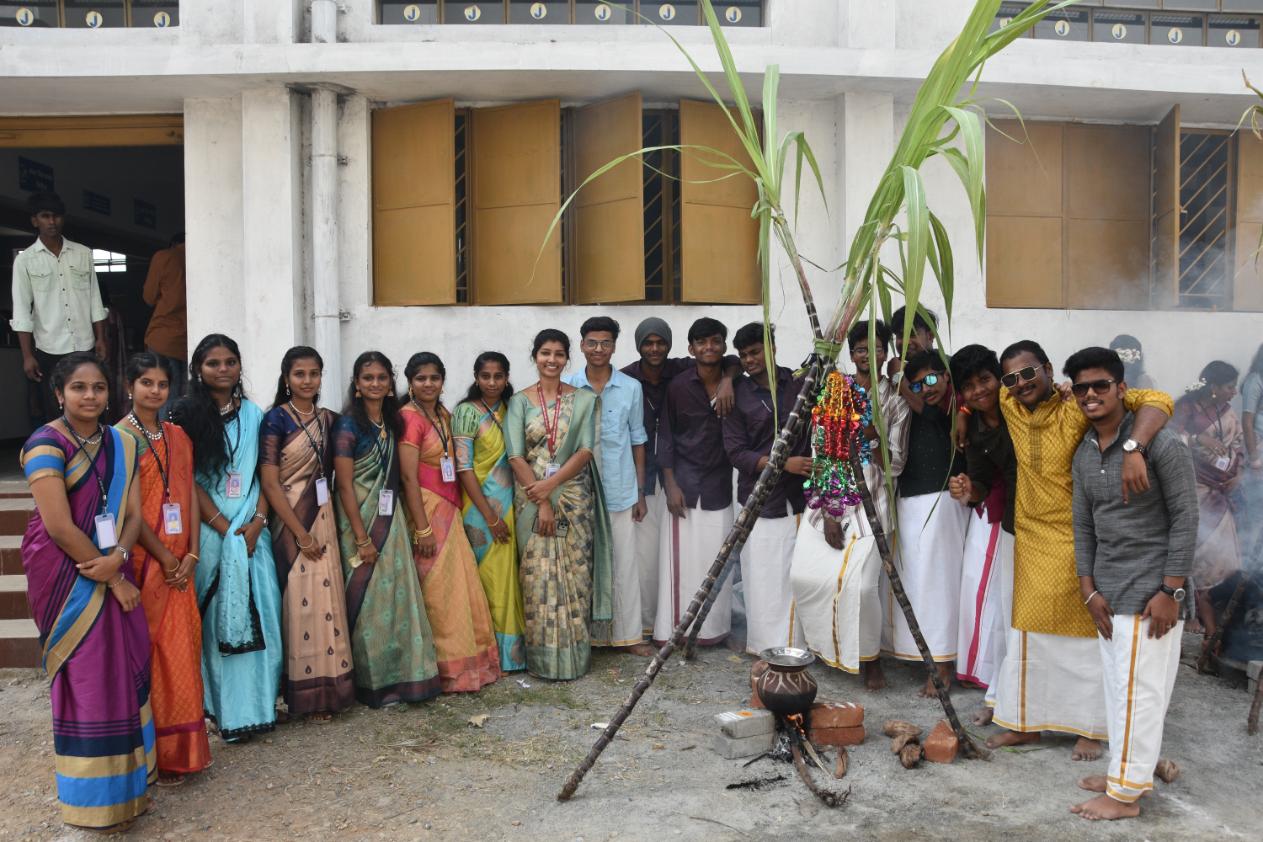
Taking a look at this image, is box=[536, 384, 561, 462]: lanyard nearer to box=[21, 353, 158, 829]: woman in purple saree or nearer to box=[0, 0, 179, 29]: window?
box=[21, 353, 158, 829]: woman in purple saree

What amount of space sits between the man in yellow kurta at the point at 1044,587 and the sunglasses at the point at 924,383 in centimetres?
48

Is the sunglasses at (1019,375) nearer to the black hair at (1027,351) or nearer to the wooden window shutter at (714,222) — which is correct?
the black hair at (1027,351)

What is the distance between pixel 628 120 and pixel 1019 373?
3.96m

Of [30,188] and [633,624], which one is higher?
[30,188]

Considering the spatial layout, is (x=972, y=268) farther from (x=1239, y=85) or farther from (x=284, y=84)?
(x=284, y=84)

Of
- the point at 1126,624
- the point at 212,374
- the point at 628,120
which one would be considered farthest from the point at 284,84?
the point at 1126,624

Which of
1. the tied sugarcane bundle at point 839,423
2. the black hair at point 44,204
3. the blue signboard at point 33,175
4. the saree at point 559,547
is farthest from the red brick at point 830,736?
the blue signboard at point 33,175

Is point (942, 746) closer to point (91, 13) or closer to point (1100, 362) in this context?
point (1100, 362)

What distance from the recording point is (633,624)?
17.5 feet

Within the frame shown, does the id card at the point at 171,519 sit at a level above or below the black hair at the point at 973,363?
below

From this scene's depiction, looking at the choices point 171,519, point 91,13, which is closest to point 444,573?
point 171,519

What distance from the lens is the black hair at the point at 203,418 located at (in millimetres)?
3871

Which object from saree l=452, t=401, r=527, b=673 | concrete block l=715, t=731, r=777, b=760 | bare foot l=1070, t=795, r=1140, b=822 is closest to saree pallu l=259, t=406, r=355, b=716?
saree l=452, t=401, r=527, b=673

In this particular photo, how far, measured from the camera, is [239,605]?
392 cm
